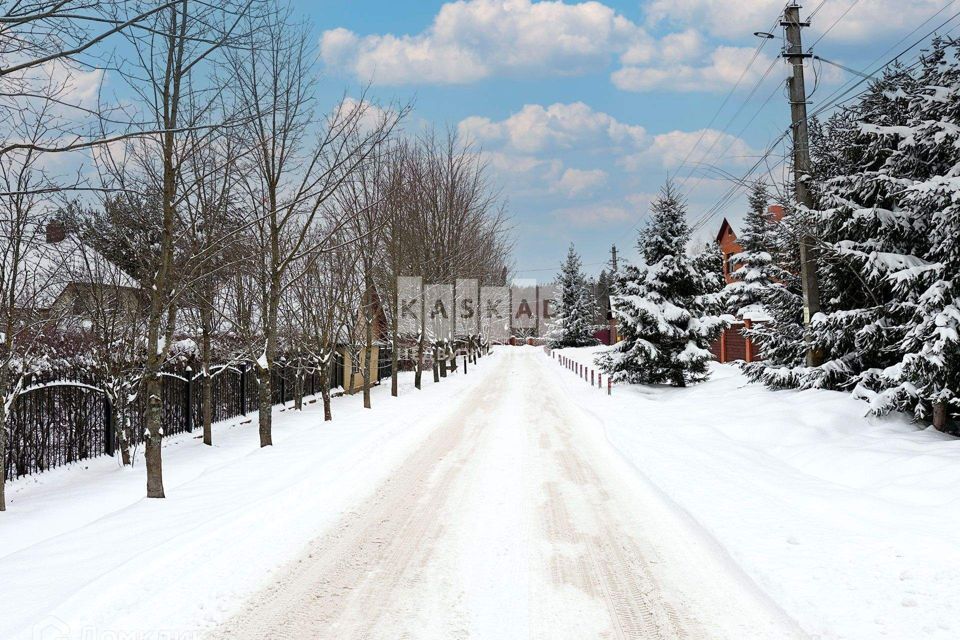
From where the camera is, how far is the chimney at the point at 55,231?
855 centimetres

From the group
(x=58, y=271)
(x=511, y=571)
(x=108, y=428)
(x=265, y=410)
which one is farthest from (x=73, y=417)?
(x=511, y=571)

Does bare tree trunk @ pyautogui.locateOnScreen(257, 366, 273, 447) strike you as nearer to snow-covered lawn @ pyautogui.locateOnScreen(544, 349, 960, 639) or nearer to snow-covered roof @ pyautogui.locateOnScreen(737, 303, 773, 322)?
snow-covered lawn @ pyautogui.locateOnScreen(544, 349, 960, 639)

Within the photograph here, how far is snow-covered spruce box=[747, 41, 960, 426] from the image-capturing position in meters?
9.02

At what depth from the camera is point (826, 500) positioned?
6.64m

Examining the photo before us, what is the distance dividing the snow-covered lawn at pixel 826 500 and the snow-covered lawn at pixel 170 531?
406 centimetres

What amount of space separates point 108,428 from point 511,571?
9.57 meters

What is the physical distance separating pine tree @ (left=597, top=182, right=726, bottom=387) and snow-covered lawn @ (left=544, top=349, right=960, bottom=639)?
6.31 metres

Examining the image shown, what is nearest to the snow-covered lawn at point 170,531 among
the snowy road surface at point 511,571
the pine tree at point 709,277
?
the snowy road surface at point 511,571

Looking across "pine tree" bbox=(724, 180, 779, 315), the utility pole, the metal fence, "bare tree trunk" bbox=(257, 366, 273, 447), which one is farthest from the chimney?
"pine tree" bbox=(724, 180, 779, 315)

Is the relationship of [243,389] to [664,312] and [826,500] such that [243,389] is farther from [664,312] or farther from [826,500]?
[826,500]

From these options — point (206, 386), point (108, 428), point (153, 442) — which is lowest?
point (108, 428)

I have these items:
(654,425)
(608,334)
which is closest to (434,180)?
(654,425)

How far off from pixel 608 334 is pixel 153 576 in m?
67.2

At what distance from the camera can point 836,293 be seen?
13039 mm
